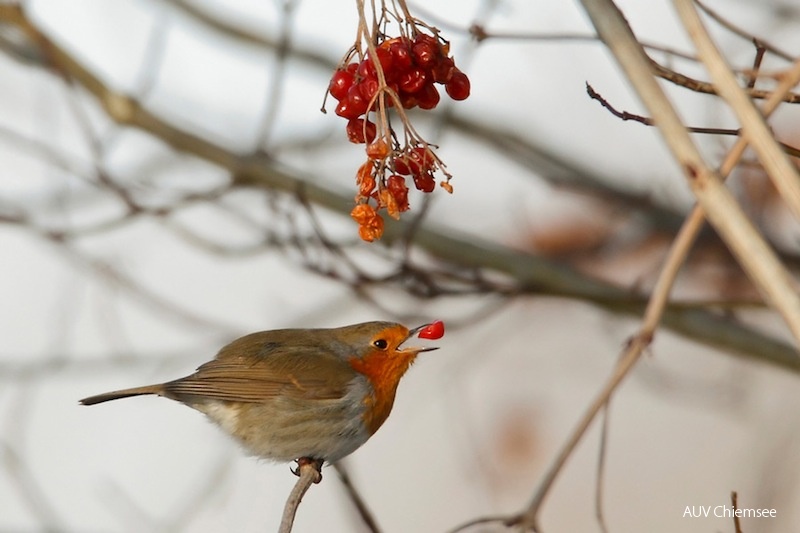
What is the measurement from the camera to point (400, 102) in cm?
133

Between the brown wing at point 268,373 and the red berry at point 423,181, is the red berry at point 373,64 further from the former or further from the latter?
the brown wing at point 268,373

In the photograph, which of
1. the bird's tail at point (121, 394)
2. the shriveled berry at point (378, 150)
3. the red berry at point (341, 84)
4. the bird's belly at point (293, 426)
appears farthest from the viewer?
the bird's belly at point (293, 426)

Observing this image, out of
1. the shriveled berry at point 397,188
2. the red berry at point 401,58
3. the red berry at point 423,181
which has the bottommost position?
the shriveled berry at point 397,188

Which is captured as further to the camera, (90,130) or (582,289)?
(582,289)

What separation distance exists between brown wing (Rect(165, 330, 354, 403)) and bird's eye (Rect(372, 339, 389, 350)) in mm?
104

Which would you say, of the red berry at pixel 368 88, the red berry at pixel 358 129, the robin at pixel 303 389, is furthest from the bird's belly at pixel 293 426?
the red berry at pixel 368 88

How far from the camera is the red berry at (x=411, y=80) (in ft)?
4.47

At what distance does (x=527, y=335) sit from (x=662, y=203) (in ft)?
4.04

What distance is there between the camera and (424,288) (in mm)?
3002

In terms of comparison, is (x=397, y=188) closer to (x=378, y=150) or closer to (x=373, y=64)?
(x=378, y=150)

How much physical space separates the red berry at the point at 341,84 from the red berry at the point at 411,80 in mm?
100

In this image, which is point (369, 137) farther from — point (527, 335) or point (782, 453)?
point (527, 335)

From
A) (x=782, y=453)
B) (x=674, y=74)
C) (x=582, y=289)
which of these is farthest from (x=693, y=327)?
(x=674, y=74)

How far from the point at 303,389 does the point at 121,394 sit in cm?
53
